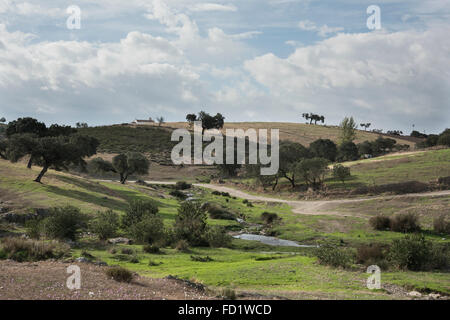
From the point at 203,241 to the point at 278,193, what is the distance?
43.1 meters

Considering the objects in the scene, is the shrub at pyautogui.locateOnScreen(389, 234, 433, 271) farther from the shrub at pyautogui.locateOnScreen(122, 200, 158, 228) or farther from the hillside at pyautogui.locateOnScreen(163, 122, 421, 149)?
the hillside at pyautogui.locateOnScreen(163, 122, 421, 149)

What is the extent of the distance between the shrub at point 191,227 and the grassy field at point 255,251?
7.82 feet

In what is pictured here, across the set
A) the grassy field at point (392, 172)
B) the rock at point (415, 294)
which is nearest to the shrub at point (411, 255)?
the rock at point (415, 294)

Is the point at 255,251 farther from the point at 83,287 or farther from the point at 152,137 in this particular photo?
the point at 152,137

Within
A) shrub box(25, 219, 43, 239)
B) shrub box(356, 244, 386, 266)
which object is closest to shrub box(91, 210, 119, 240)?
shrub box(25, 219, 43, 239)

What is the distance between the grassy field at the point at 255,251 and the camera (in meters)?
19.2

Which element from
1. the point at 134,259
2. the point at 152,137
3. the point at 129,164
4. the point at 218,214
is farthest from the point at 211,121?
the point at 134,259

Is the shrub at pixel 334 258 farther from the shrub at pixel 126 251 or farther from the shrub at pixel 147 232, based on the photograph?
the shrub at pixel 147 232

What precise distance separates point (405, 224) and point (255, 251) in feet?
64.2

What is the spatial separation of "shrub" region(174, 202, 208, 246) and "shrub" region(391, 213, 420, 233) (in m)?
22.4

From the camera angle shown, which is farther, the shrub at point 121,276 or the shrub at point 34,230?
the shrub at point 34,230

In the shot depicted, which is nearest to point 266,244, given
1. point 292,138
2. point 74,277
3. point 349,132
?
point 74,277

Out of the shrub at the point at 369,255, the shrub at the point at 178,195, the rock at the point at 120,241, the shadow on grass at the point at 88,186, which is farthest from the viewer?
the shrub at the point at 178,195

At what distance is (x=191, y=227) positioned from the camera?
37.2 m
